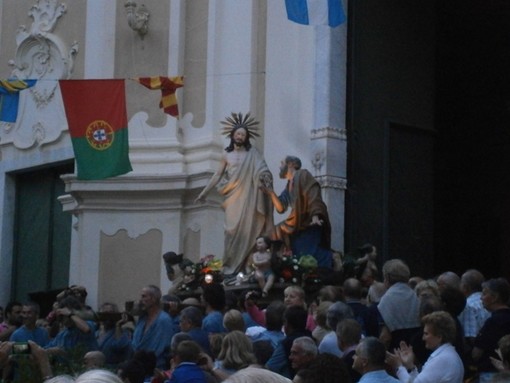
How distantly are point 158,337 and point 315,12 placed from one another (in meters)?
5.78

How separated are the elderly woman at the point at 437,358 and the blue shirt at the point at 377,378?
0.59 metres

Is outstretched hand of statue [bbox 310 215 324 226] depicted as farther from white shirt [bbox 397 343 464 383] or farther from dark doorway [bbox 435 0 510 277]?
white shirt [bbox 397 343 464 383]

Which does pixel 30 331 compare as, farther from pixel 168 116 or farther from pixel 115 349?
pixel 168 116

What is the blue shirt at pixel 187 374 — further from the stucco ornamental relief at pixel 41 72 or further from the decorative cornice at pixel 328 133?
the stucco ornamental relief at pixel 41 72

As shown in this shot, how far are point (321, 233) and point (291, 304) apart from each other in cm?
458

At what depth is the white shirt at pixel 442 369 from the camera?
10.5 meters

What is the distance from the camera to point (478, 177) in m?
24.3

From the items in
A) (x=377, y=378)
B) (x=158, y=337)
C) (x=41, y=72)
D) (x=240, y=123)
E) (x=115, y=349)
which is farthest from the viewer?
(x=41, y=72)

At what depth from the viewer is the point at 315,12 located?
17.9 metres

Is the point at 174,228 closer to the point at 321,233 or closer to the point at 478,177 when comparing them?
the point at 321,233

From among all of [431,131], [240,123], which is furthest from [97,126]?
[431,131]

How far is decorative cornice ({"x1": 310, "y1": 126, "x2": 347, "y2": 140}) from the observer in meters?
19.0

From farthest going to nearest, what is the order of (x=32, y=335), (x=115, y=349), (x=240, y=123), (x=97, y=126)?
1. (x=97, y=126)
2. (x=240, y=123)
3. (x=32, y=335)
4. (x=115, y=349)

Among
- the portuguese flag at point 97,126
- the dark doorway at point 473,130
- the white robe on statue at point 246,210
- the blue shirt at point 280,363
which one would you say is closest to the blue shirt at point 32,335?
the white robe on statue at point 246,210
